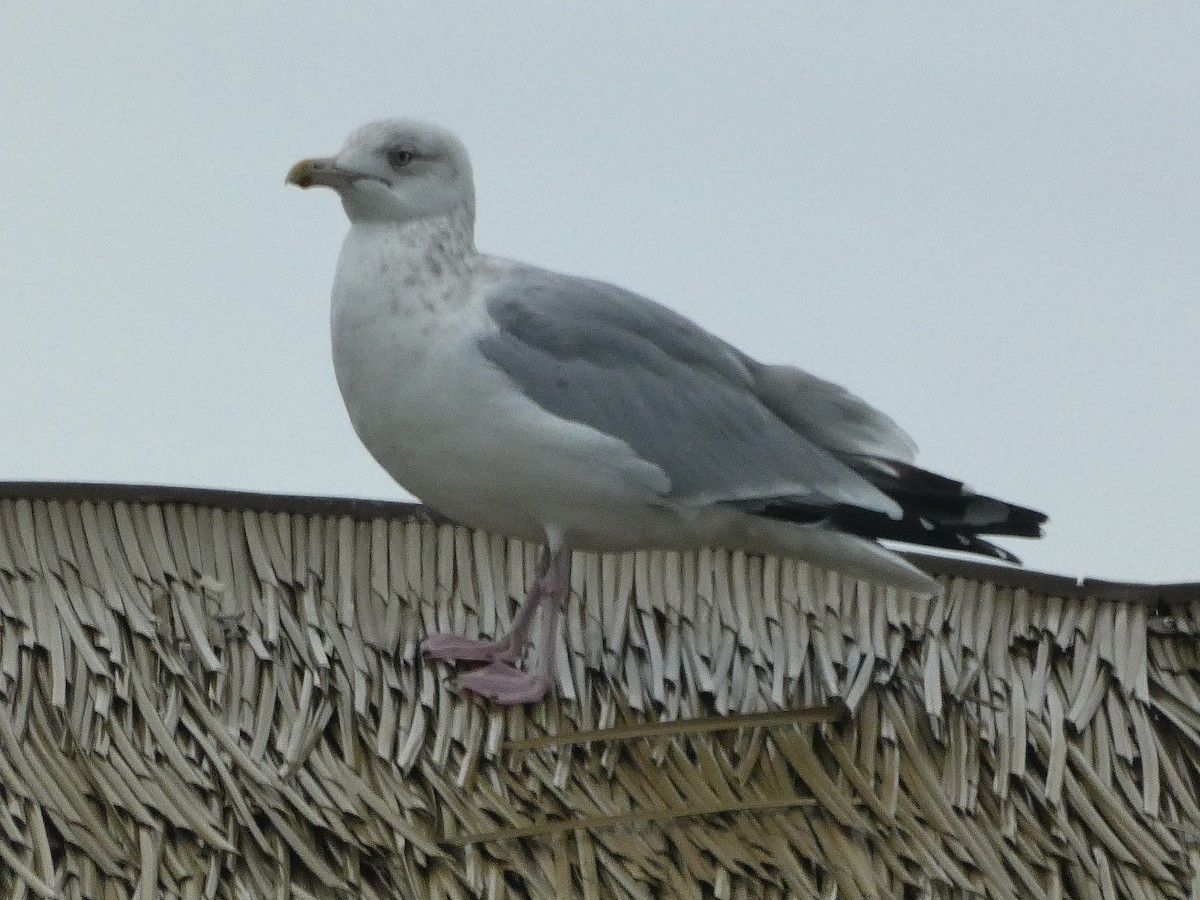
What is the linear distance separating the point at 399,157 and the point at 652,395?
0.50 m

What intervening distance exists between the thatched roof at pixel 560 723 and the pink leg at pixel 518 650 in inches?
1.5

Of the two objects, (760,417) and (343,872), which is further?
(760,417)

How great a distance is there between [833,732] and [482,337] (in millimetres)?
790

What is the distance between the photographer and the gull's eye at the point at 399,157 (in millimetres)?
3367

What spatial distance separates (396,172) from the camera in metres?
3.38

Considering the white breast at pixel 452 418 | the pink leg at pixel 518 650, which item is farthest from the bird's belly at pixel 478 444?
the pink leg at pixel 518 650

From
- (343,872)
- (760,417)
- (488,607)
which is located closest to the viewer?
(343,872)

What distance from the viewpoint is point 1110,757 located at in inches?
137

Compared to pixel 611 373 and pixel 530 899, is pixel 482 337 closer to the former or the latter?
pixel 611 373

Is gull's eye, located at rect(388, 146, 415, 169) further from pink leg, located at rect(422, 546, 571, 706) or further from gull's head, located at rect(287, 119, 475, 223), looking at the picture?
pink leg, located at rect(422, 546, 571, 706)

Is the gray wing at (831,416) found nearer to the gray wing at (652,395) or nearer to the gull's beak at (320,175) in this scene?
the gray wing at (652,395)

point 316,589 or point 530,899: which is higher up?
point 316,589

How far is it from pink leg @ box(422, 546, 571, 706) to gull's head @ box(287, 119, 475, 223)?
0.54 metres

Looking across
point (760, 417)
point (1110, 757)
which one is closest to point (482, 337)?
point (760, 417)
